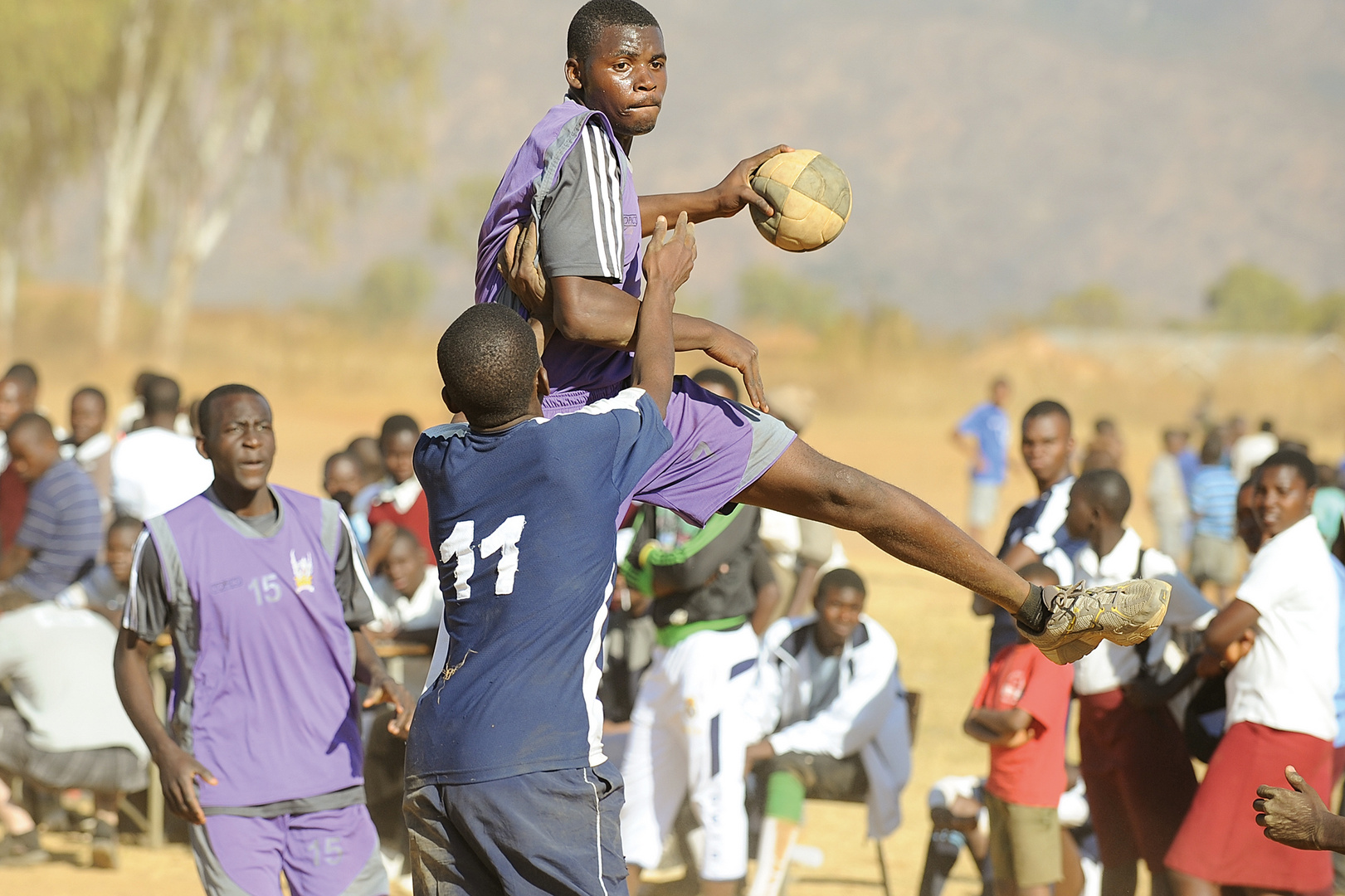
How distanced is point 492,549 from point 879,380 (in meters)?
38.1

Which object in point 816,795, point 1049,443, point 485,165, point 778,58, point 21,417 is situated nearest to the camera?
point 1049,443

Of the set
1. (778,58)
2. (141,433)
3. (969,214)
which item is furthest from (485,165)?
(141,433)

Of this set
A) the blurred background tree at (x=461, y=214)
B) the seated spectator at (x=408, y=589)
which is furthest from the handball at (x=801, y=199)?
the blurred background tree at (x=461, y=214)

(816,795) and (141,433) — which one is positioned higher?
(141,433)

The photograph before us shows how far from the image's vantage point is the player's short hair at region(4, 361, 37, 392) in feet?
30.7

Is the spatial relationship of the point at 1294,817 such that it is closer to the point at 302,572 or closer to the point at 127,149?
the point at 302,572

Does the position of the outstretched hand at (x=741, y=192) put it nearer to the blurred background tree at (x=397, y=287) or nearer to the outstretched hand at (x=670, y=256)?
the outstretched hand at (x=670, y=256)

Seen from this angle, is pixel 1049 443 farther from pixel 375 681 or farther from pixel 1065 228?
pixel 1065 228

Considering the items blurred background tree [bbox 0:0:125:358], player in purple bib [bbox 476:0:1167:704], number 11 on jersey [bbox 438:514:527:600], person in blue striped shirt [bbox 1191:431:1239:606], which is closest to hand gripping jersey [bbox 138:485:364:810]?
player in purple bib [bbox 476:0:1167:704]

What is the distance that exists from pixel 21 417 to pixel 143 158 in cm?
3286

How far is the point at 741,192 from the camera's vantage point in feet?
13.6

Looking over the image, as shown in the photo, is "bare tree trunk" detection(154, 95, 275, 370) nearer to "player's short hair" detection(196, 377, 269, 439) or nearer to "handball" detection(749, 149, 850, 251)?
"player's short hair" detection(196, 377, 269, 439)

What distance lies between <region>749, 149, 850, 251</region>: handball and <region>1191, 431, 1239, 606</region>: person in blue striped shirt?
981 cm

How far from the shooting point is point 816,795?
22.4 feet
